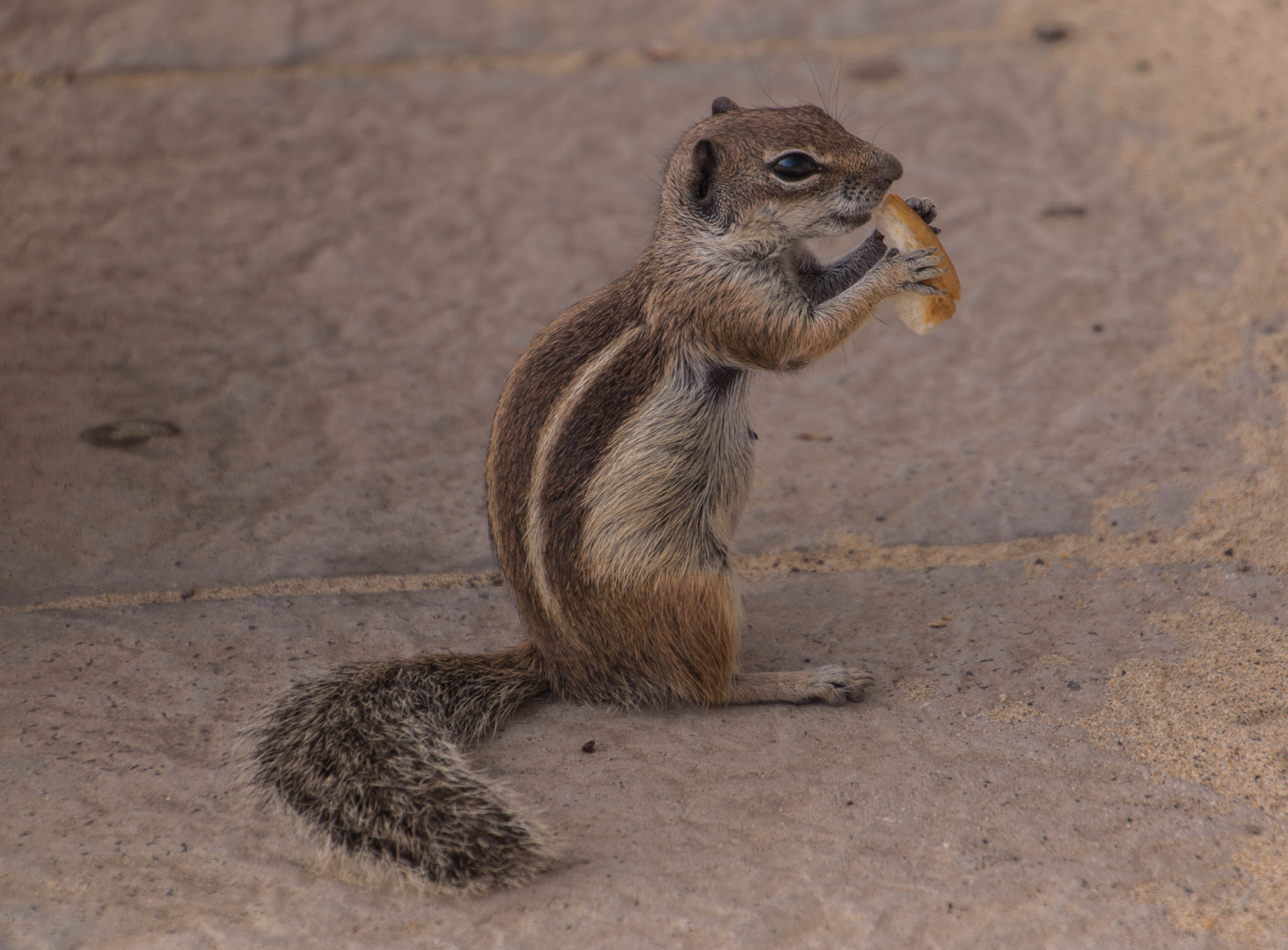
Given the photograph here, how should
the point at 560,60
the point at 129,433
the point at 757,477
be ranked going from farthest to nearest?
the point at 560,60 → the point at 129,433 → the point at 757,477

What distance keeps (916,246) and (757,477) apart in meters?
1.54

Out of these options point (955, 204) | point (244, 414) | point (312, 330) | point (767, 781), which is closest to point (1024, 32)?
point (955, 204)

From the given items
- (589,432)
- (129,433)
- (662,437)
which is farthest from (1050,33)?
(129,433)

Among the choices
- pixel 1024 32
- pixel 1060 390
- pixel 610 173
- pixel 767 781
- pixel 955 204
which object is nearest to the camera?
pixel 767 781

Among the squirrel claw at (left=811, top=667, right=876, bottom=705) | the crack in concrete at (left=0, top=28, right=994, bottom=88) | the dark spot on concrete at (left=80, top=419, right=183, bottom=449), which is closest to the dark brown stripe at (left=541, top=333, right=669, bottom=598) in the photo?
the squirrel claw at (left=811, top=667, right=876, bottom=705)

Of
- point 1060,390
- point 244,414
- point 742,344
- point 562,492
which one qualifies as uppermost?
point 742,344

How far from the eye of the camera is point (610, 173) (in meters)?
7.39

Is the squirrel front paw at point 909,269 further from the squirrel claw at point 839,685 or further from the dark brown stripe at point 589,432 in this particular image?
the squirrel claw at point 839,685

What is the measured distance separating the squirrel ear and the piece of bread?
1.59ft

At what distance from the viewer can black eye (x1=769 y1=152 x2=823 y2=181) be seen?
3.24 meters

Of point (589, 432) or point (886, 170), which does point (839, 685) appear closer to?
point (589, 432)

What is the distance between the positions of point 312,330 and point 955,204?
3779 millimetres

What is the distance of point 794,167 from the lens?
3.24 metres

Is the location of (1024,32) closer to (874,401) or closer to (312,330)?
(874,401)
